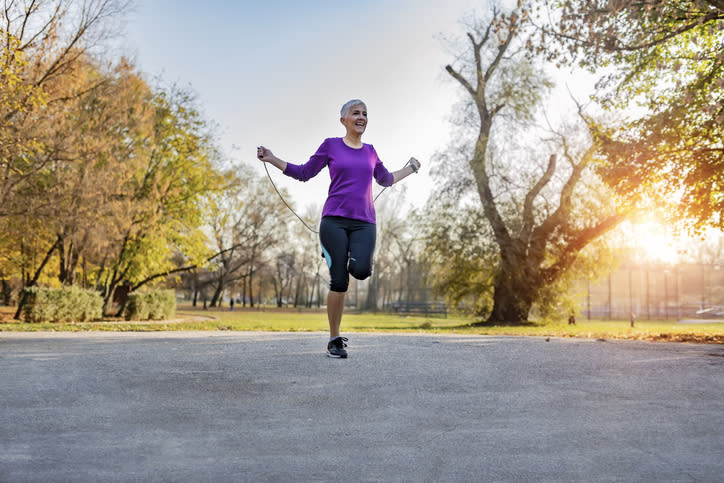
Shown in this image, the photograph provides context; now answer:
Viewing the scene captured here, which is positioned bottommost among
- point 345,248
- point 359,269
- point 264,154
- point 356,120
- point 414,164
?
point 359,269

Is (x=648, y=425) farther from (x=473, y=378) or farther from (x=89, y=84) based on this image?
(x=89, y=84)

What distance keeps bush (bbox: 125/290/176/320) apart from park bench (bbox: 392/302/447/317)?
85.0ft

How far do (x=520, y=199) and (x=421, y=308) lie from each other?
1096 inches

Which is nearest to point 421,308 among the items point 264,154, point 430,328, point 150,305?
point 430,328

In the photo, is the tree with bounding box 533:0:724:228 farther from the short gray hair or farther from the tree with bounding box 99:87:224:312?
the tree with bounding box 99:87:224:312

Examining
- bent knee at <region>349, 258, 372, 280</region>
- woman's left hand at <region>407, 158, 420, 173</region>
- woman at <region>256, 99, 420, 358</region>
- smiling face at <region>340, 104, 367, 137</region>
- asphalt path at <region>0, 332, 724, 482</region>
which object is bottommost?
asphalt path at <region>0, 332, 724, 482</region>

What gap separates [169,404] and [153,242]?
20408 millimetres

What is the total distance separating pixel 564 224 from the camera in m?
23.8

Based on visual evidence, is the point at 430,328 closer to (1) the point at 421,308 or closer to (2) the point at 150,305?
(2) the point at 150,305

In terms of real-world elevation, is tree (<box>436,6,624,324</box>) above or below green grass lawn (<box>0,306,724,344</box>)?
above

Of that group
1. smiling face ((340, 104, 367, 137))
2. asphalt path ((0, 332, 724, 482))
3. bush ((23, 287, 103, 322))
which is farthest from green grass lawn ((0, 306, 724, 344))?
smiling face ((340, 104, 367, 137))

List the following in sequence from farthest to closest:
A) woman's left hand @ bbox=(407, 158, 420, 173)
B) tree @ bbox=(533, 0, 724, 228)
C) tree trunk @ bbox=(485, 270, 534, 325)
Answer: tree trunk @ bbox=(485, 270, 534, 325) < tree @ bbox=(533, 0, 724, 228) < woman's left hand @ bbox=(407, 158, 420, 173)

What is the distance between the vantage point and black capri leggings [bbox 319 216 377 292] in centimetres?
559

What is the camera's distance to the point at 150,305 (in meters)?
22.8
